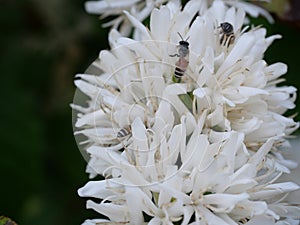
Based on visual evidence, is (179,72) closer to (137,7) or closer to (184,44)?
(184,44)

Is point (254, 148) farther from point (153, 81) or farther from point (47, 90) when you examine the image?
point (47, 90)

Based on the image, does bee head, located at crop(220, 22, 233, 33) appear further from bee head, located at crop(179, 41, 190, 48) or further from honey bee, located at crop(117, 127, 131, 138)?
honey bee, located at crop(117, 127, 131, 138)

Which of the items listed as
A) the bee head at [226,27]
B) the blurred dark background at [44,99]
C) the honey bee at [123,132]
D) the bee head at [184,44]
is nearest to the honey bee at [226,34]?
the bee head at [226,27]

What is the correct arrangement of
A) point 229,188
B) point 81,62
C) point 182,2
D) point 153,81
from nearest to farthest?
1. point 229,188
2. point 153,81
3. point 182,2
4. point 81,62

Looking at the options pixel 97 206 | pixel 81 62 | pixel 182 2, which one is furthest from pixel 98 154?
pixel 81 62

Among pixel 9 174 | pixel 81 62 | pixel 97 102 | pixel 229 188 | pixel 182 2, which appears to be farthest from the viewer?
pixel 81 62

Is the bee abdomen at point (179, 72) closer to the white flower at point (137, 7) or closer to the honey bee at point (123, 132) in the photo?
the honey bee at point (123, 132)
